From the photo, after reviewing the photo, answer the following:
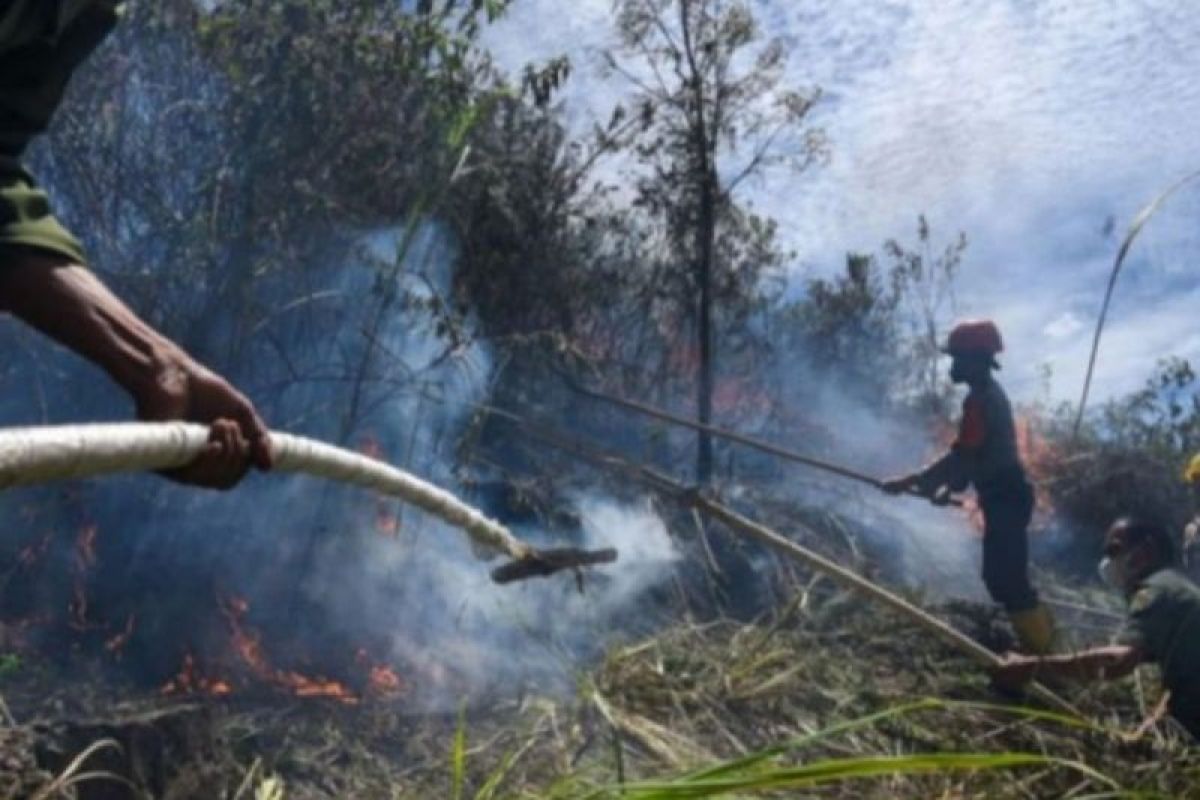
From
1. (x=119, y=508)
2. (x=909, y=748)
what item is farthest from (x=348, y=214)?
(x=909, y=748)

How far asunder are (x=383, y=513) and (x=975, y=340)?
12.7ft

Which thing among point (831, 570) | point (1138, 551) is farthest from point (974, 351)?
point (831, 570)

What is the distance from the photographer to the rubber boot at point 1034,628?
7008 millimetres

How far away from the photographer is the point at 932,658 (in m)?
6.27

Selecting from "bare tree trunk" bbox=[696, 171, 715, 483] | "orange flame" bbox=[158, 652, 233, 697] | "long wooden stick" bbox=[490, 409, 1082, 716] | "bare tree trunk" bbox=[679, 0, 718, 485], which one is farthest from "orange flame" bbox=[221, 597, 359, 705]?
"bare tree trunk" bbox=[679, 0, 718, 485]

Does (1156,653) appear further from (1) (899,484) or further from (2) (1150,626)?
(1) (899,484)

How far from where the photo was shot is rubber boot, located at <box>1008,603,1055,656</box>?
701 cm

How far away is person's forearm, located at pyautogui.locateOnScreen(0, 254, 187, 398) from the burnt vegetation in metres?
1.38

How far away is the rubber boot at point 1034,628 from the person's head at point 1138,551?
5.11 feet

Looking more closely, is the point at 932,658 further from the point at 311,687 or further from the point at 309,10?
the point at 309,10

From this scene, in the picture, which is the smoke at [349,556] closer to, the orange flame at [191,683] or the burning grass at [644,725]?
the orange flame at [191,683]

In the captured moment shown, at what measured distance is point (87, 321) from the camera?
5.09 ft

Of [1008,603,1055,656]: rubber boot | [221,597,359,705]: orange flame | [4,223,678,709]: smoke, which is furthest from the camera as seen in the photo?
[4,223,678,709]: smoke

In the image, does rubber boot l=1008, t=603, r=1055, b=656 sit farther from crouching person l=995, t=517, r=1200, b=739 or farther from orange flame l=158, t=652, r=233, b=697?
orange flame l=158, t=652, r=233, b=697
